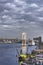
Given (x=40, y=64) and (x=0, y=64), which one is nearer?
(x=40, y=64)

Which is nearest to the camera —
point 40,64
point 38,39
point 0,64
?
point 40,64

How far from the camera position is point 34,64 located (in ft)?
24.5

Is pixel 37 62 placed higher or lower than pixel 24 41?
lower

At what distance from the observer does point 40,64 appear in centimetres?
731

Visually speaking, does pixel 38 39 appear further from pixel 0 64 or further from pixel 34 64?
pixel 34 64

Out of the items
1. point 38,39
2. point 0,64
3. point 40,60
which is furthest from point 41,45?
point 40,60

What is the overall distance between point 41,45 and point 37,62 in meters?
4.38

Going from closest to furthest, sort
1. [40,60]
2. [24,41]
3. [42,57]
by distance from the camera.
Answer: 1. [40,60]
2. [42,57]
3. [24,41]

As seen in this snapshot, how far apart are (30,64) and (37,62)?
31 cm

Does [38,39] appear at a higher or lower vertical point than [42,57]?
higher

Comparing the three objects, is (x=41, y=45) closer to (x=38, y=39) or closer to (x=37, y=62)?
(x=38, y=39)

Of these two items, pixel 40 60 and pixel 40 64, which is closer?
pixel 40 64

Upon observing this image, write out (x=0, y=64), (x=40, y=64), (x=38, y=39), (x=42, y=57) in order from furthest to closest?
(x=38, y=39) → (x=0, y=64) → (x=42, y=57) → (x=40, y=64)

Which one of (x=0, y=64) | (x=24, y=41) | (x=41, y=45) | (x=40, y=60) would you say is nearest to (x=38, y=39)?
(x=41, y=45)
